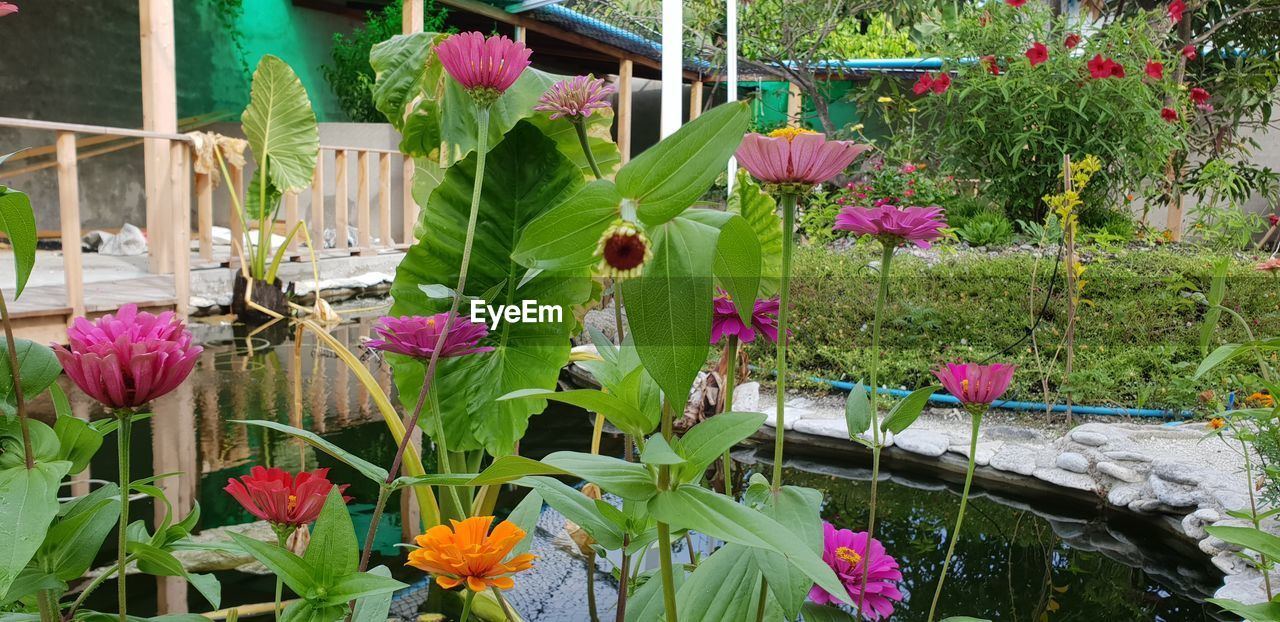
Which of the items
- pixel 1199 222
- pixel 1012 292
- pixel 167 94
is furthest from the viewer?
pixel 1199 222

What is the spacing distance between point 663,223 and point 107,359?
351 mm

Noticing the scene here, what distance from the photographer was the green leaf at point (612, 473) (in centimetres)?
57

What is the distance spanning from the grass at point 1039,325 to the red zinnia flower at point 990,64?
1.52m

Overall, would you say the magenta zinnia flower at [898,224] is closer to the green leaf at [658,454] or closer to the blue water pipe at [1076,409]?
the green leaf at [658,454]

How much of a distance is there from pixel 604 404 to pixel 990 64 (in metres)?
5.73

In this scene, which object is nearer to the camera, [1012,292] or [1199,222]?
[1012,292]

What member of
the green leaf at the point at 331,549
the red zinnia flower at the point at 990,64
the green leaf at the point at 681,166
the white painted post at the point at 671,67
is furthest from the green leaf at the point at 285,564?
the red zinnia flower at the point at 990,64

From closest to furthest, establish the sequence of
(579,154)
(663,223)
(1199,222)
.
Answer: (663,223), (579,154), (1199,222)

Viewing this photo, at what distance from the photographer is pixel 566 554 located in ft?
6.41

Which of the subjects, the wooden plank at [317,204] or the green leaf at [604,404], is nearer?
the green leaf at [604,404]

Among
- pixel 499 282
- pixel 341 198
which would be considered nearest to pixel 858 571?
pixel 499 282

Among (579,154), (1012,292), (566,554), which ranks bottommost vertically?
(566,554)

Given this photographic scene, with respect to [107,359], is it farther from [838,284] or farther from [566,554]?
[838,284]

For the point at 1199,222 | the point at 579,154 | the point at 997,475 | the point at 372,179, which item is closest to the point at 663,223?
the point at 579,154
